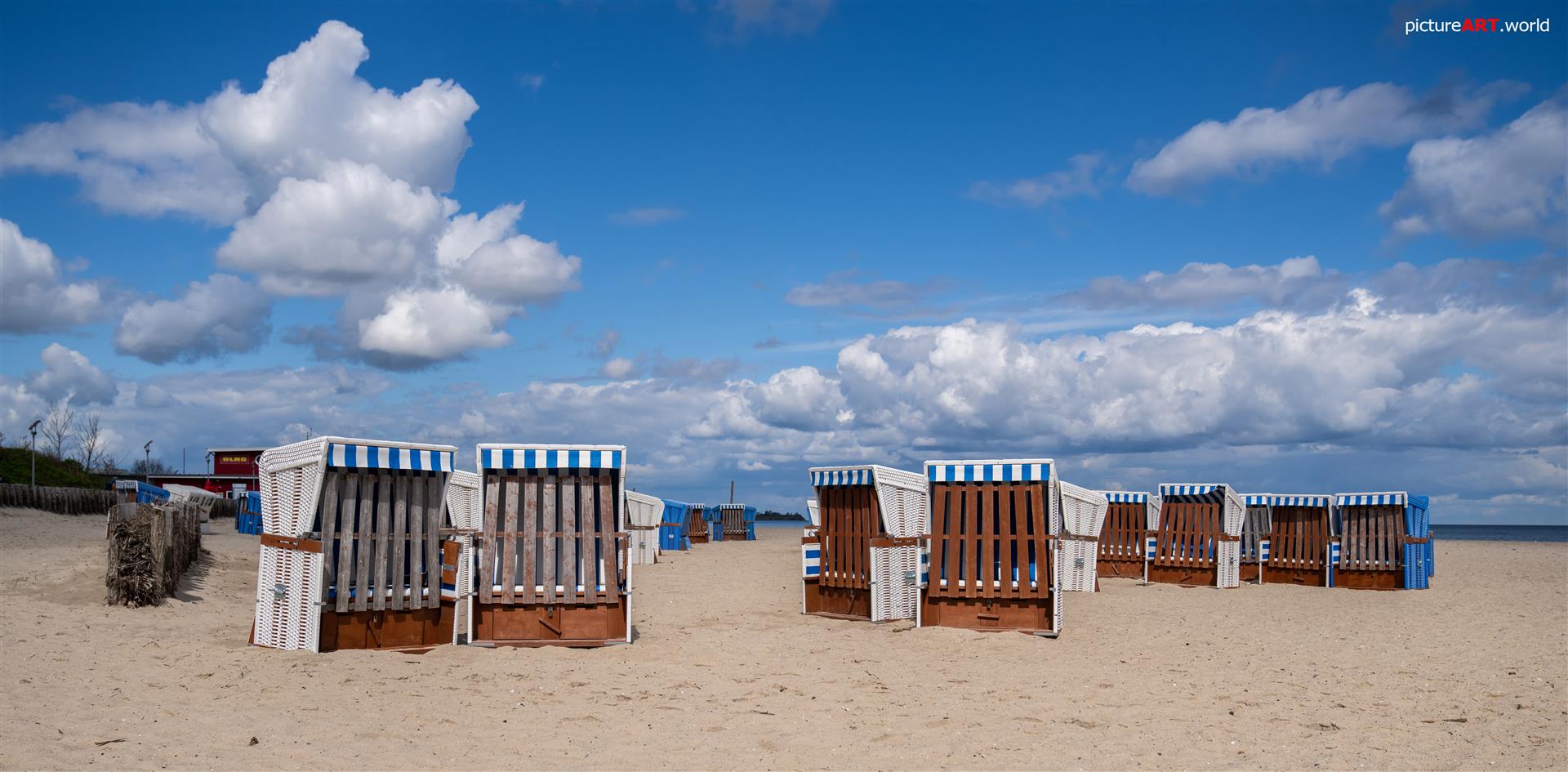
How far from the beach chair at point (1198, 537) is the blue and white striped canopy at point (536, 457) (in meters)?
16.2

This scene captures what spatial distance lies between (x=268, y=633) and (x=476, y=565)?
227 cm

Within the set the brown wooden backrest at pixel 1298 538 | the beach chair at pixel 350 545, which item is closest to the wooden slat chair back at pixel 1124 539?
the brown wooden backrest at pixel 1298 538

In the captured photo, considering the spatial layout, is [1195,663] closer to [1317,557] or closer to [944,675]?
[944,675]

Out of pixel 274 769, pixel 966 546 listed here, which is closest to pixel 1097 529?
pixel 966 546

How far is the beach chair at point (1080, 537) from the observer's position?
20750 mm

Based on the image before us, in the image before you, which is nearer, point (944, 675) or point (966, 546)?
point (944, 675)

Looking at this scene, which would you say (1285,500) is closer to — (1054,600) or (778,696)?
(1054,600)

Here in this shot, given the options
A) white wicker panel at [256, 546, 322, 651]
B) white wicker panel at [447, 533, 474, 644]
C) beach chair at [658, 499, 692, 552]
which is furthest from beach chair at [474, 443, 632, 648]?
beach chair at [658, 499, 692, 552]

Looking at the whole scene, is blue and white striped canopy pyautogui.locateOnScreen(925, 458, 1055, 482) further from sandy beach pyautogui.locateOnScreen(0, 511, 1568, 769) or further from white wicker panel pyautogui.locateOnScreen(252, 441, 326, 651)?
white wicker panel pyautogui.locateOnScreen(252, 441, 326, 651)

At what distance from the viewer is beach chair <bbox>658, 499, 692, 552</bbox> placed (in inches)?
1496

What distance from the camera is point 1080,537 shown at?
20984 mm

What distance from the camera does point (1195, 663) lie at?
1227 centimetres

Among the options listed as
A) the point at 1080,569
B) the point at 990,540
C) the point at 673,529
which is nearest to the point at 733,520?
the point at 673,529

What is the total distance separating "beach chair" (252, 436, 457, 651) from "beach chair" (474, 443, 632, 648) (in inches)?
21.3
